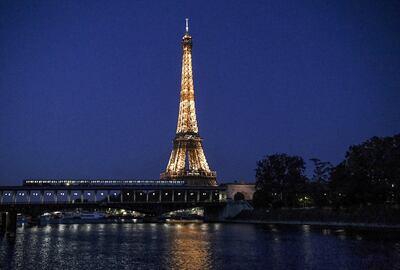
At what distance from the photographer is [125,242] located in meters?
67.2

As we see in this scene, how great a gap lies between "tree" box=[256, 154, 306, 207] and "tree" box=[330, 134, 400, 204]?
27.0m

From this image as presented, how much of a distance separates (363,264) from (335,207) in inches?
2353

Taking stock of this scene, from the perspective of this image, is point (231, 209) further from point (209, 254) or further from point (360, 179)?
point (209, 254)

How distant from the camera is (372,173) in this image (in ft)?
302

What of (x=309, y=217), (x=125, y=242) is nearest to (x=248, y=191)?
(x=309, y=217)

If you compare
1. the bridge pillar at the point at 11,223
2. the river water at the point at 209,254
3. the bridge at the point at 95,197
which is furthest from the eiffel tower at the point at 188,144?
the river water at the point at 209,254

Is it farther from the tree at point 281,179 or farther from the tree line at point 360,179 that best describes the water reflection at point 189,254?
the tree at point 281,179

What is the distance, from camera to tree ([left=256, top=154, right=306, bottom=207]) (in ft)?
407

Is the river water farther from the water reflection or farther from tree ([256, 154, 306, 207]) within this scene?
tree ([256, 154, 306, 207])

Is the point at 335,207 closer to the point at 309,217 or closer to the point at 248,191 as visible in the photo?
the point at 309,217

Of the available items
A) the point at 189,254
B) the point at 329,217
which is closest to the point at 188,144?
the point at 329,217

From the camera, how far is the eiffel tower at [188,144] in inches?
5822

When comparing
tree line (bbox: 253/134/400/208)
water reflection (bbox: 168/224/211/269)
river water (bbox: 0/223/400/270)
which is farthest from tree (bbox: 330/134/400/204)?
water reflection (bbox: 168/224/211/269)

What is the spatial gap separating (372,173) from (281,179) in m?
35.6
